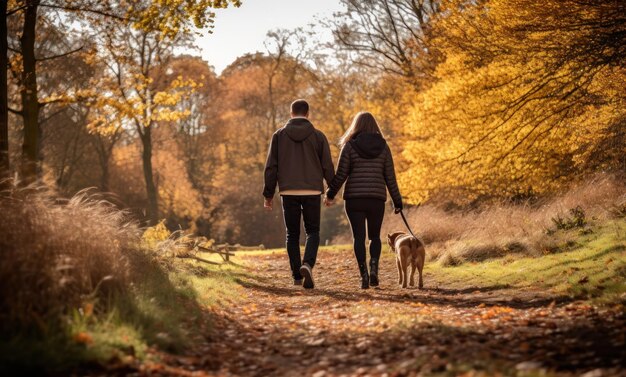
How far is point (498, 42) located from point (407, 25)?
43.2ft

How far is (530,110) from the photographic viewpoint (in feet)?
40.2

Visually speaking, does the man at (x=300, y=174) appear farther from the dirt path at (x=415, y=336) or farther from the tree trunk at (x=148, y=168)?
the tree trunk at (x=148, y=168)

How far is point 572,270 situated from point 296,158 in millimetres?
3795

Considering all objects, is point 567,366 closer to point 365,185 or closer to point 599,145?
point 365,185

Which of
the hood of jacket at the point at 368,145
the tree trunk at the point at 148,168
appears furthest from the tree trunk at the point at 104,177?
the hood of jacket at the point at 368,145

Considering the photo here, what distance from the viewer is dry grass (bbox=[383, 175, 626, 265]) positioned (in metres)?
10.9

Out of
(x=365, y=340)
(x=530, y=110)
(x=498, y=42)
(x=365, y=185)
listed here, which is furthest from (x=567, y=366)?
(x=530, y=110)

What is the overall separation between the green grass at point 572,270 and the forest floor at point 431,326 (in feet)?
0.09

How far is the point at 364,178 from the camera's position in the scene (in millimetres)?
8133

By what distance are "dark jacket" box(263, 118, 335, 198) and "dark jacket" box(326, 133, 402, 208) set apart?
29 cm

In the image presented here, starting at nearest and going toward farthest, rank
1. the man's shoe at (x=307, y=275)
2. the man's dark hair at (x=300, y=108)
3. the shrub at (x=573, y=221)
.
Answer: the man's shoe at (x=307, y=275)
the man's dark hair at (x=300, y=108)
the shrub at (x=573, y=221)

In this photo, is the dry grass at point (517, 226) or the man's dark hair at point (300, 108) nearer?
the man's dark hair at point (300, 108)

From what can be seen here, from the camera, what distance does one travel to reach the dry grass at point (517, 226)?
1089 centimetres

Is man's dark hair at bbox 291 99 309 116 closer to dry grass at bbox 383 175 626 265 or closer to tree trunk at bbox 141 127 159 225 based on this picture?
dry grass at bbox 383 175 626 265
